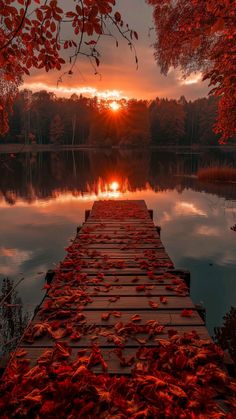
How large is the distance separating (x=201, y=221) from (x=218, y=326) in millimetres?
8704

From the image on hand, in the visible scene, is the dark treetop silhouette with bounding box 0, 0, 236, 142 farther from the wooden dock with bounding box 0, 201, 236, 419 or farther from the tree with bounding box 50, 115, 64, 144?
the tree with bounding box 50, 115, 64, 144

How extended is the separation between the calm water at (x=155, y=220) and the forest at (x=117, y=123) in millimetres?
60360

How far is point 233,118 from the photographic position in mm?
12102

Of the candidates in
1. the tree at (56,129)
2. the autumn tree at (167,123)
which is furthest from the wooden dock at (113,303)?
the autumn tree at (167,123)

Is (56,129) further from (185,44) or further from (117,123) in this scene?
(185,44)

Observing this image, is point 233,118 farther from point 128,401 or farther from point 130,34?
point 128,401

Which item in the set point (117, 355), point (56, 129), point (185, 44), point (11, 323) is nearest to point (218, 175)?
point (185, 44)

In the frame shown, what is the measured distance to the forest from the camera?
8588 centimetres

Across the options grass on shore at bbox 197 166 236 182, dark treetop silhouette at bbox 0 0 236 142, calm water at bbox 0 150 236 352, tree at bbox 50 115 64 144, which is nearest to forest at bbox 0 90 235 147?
tree at bbox 50 115 64 144

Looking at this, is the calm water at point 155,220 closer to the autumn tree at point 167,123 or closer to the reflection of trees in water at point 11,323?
the reflection of trees in water at point 11,323

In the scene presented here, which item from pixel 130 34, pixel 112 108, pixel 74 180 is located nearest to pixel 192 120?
pixel 112 108

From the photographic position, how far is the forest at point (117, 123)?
85.9 m

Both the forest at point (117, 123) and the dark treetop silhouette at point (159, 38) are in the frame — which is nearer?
the dark treetop silhouette at point (159, 38)

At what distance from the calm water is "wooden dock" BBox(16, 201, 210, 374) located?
1.72 metres
